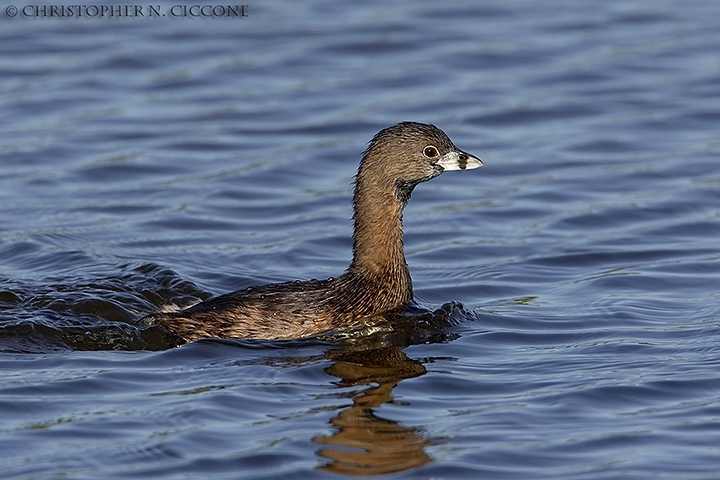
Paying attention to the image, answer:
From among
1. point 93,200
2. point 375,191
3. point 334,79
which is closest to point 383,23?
point 334,79

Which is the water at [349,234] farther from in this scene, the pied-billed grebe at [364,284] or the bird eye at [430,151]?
the bird eye at [430,151]

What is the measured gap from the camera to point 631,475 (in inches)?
311

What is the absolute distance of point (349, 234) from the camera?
1355 centimetres

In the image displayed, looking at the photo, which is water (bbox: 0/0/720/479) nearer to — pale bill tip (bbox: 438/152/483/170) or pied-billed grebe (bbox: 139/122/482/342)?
pied-billed grebe (bbox: 139/122/482/342)

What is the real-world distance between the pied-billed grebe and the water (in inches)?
8.3

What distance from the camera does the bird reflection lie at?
8.05 m

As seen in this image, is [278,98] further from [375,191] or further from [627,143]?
[375,191]

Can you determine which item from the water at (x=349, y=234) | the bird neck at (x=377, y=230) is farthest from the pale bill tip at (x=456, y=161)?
the water at (x=349, y=234)

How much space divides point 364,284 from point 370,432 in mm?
2331

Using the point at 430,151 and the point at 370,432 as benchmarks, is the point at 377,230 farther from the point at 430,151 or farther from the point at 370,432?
the point at 370,432

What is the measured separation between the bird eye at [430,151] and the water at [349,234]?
1285 millimetres

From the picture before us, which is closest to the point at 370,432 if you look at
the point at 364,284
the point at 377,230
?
the point at 364,284

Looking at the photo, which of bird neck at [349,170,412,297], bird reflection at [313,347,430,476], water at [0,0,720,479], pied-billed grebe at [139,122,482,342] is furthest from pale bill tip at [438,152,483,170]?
bird reflection at [313,347,430,476]

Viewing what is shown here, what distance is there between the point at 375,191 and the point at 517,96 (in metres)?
7.37
